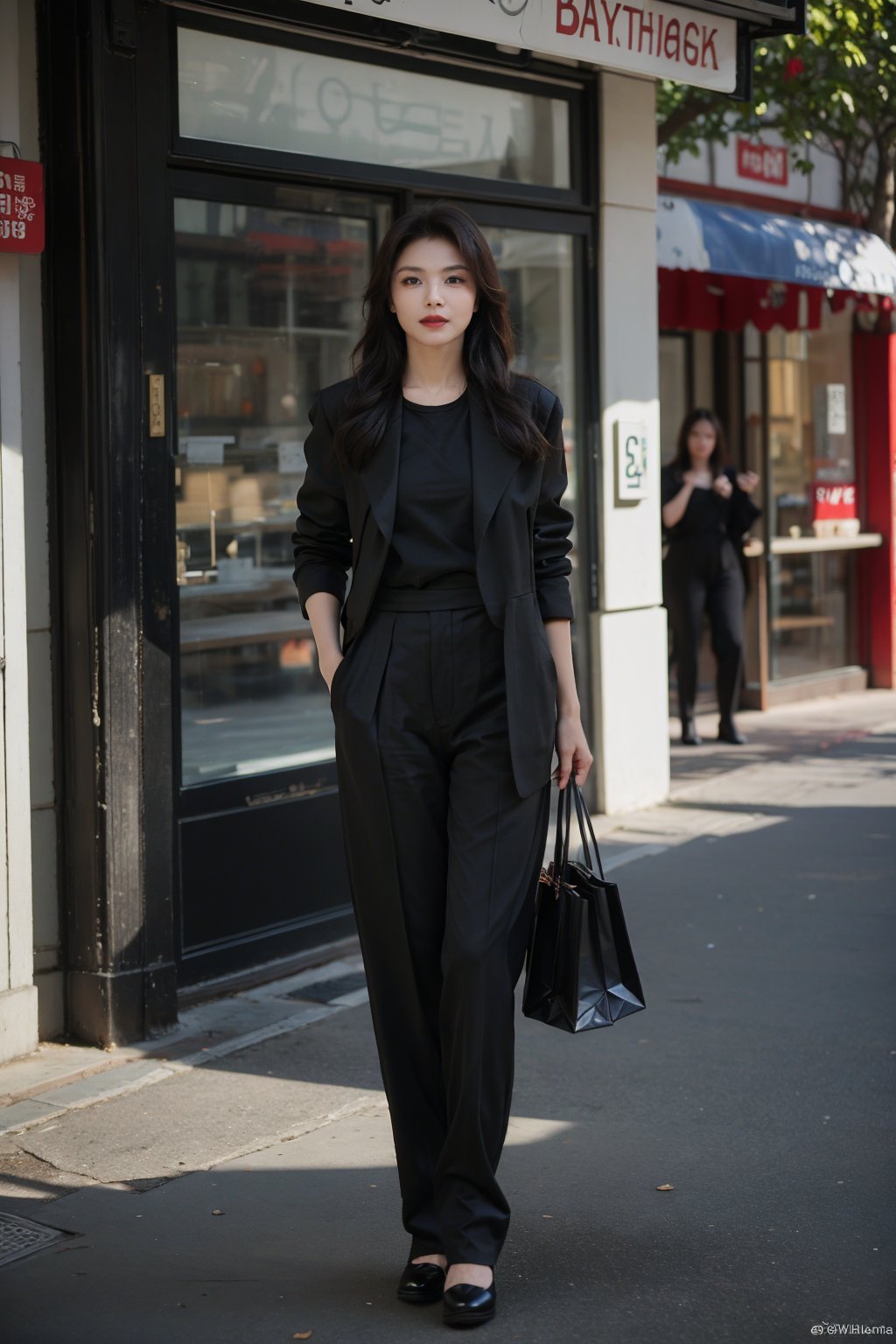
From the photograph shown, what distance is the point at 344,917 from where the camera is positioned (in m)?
6.14

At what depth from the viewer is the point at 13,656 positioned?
4852mm

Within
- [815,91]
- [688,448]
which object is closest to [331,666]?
[815,91]

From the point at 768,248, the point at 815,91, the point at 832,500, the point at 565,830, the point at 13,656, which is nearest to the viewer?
the point at 565,830

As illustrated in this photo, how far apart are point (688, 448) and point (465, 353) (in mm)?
6849

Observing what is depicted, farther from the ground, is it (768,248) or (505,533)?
(768,248)

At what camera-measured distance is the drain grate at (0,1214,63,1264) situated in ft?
12.0

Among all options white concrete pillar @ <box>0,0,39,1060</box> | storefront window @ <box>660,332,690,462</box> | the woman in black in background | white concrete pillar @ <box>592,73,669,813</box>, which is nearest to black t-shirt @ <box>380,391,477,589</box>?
white concrete pillar @ <box>0,0,39,1060</box>

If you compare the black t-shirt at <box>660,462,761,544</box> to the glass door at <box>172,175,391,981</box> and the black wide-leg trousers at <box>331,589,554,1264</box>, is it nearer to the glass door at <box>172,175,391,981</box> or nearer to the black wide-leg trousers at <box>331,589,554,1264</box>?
the glass door at <box>172,175,391,981</box>

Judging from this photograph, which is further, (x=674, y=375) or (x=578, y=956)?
(x=674, y=375)

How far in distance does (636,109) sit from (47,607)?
396 cm

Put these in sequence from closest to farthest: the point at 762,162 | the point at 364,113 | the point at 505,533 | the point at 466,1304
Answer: the point at 466,1304 → the point at 505,533 → the point at 364,113 → the point at 762,162

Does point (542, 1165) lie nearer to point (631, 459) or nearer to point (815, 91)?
point (631, 459)

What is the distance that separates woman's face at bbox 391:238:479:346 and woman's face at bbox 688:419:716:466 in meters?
6.83

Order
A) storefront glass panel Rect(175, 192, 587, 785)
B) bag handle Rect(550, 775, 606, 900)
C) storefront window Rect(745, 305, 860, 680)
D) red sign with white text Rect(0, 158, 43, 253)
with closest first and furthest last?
bag handle Rect(550, 775, 606, 900) < red sign with white text Rect(0, 158, 43, 253) < storefront glass panel Rect(175, 192, 587, 785) < storefront window Rect(745, 305, 860, 680)
